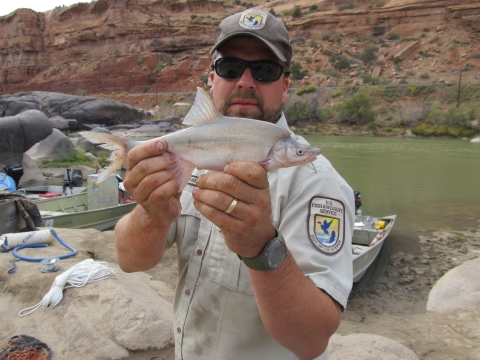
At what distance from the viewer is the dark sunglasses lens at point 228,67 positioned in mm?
2008

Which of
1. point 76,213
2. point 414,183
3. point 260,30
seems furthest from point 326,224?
point 414,183

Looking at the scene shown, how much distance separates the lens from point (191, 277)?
1.89 m

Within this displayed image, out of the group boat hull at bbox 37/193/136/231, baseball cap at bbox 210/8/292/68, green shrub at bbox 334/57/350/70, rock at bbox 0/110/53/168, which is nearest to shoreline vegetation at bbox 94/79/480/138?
green shrub at bbox 334/57/350/70

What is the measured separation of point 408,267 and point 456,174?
1303 cm

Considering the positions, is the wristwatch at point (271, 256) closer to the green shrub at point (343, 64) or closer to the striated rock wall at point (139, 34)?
the green shrub at point (343, 64)

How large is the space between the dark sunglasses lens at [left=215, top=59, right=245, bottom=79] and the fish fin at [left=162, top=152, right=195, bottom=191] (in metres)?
0.60

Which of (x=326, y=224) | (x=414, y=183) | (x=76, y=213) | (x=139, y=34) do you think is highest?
(x=139, y=34)

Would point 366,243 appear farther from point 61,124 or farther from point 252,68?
point 61,124

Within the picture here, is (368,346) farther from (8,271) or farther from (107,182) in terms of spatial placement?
(107,182)

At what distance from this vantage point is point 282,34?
201 centimetres

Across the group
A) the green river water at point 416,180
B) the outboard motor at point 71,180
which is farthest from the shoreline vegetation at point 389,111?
the outboard motor at point 71,180

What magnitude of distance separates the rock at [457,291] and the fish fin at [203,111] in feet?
19.2

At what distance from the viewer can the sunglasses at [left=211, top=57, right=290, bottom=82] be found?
199cm

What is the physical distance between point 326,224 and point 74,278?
371 cm
